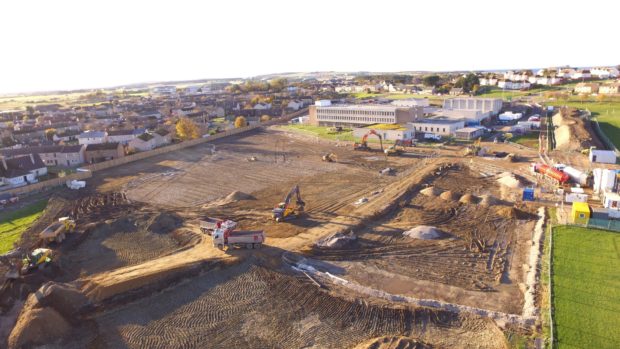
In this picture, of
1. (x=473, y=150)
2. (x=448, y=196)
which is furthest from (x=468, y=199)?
(x=473, y=150)

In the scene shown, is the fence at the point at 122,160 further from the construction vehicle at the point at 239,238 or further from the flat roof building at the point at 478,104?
the flat roof building at the point at 478,104

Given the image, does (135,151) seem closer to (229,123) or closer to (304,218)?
(229,123)

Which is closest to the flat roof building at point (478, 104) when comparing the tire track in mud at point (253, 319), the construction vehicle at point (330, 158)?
the construction vehicle at point (330, 158)

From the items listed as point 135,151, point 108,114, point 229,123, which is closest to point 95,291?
point 135,151

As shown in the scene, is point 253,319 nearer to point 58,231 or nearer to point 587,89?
point 58,231

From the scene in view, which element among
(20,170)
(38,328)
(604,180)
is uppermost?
(20,170)
